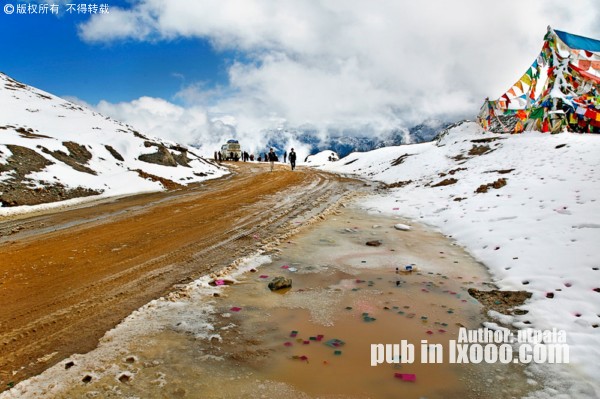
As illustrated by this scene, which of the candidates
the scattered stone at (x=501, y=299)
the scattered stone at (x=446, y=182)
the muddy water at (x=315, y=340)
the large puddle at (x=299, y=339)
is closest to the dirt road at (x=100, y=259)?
the large puddle at (x=299, y=339)

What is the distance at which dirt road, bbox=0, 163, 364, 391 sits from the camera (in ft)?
12.2

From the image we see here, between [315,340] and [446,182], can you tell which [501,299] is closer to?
[315,340]

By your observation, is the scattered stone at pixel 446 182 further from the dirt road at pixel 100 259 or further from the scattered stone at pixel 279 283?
the scattered stone at pixel 279 283

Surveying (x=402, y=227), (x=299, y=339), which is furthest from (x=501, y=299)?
(x=402, y=227)

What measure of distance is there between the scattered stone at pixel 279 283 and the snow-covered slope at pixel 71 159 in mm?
9365

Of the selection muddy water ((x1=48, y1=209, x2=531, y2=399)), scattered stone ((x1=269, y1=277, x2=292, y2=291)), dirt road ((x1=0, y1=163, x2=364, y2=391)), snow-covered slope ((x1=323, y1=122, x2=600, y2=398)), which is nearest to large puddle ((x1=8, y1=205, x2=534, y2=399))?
muddy water ((x1=48, y1=209, x2=531, y2=399))

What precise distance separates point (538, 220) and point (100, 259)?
8.94 meters

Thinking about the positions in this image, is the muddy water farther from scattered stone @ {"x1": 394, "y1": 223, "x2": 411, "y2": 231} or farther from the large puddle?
scattered stone @ {"x1": 394, "y1": 223, "x2": 411, "y2": 231}

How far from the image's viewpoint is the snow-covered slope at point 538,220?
413cm

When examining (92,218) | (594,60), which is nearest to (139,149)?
(92,218)

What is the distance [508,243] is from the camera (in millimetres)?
7031

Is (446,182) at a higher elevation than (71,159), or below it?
below

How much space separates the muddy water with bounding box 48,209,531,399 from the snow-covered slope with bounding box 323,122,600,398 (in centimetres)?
58

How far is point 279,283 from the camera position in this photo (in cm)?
519
